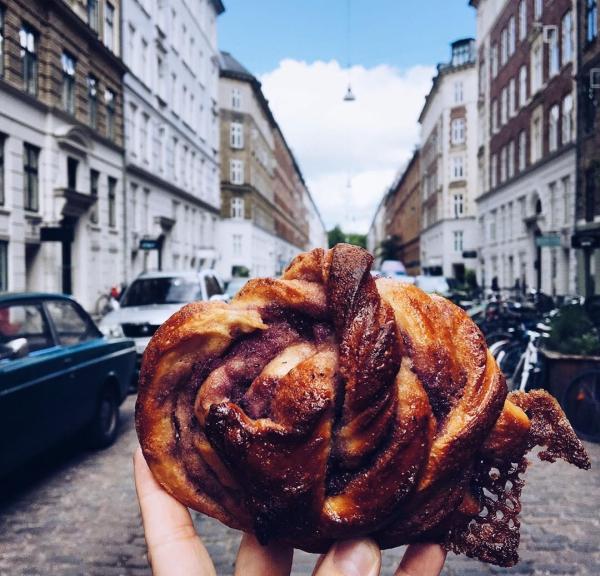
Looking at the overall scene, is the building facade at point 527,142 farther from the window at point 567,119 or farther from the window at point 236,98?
the window at point 236,98

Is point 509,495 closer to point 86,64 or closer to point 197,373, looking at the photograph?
point 197,373

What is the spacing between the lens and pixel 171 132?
39.5 metres

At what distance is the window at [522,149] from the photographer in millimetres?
36469

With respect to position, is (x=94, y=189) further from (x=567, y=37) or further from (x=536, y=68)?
Answer: (x=536, y=68)

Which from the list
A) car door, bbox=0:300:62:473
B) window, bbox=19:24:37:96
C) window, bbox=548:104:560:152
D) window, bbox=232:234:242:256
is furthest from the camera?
Result: window, bbox=232:234:242:256

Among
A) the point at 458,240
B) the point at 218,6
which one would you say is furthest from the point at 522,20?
the point at 458,240

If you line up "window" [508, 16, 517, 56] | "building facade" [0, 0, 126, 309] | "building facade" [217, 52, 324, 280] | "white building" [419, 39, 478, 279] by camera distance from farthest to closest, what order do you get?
"white building" [419, 39, 478, 279] → "building facade" [217, 52, 324, 280] → "window" [508, 16, 517, 56] → "building facade" [0, 0, 126, 309]

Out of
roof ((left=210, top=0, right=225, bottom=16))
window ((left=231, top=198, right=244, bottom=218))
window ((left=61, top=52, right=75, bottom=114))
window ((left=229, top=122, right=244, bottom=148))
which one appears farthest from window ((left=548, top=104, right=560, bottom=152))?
window ((left=229, top=122, right=244, bottom=148))

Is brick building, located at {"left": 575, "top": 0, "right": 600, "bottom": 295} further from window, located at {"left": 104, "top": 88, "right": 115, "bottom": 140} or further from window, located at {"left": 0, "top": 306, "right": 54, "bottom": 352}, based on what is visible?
window, located at {"left": 0, "top": 306, "right": 54, "bottom": 352}

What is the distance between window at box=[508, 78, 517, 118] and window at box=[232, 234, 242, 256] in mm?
28510

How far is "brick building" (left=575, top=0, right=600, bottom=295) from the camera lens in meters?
25.4

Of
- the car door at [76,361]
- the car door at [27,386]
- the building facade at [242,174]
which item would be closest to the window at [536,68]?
the building facade at [242,174]

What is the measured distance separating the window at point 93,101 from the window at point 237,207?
33332 mm

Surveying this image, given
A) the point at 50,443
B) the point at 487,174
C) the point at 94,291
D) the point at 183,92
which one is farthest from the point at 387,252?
the point at 50,443
